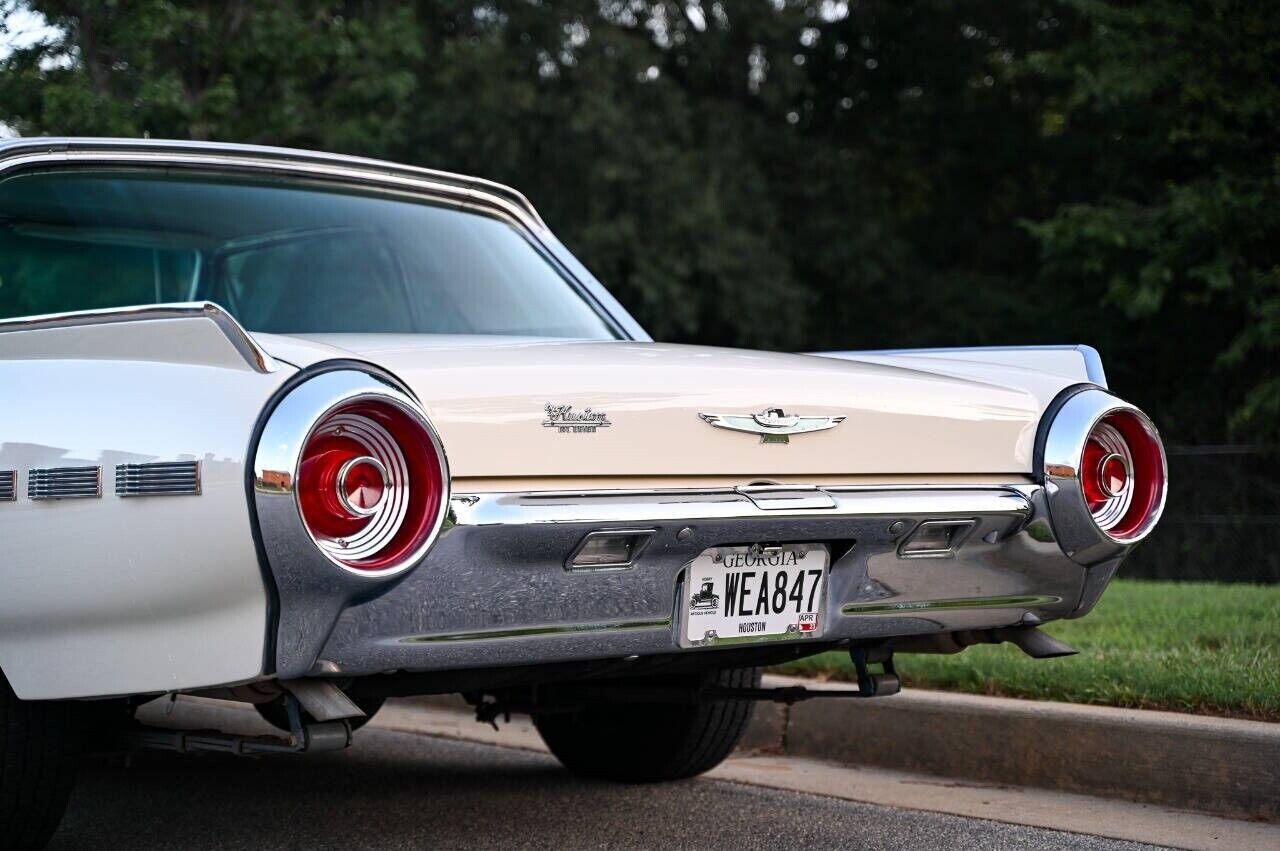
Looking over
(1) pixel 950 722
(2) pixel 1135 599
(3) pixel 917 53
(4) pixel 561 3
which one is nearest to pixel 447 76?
(4) pixel 561 3

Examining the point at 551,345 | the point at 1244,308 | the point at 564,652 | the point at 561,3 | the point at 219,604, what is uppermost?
the point at 561,3

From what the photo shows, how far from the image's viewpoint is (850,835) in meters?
3.91

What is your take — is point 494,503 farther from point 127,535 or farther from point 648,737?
point 648,737

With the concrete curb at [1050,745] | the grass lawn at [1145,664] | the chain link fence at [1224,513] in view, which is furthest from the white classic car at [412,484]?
the chain link fence at [1224,513]

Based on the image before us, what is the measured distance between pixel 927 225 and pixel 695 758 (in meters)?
23.3

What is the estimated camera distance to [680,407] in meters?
3.13

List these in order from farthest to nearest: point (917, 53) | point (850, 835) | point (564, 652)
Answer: point (917, 53) → point (850, 835) → point (564, 652)

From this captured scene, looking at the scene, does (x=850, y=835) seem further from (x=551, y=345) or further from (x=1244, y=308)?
(x=1244, y=308)

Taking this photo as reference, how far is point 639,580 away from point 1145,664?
2586 mm

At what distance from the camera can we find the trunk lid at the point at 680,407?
292 centimetres

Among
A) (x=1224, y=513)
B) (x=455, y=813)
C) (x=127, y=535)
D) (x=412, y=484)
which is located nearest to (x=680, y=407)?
(x=412, y=484)

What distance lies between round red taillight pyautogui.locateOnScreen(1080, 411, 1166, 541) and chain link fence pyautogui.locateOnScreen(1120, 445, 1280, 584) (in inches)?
399

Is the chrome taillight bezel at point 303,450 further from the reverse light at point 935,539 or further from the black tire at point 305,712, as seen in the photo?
the reverse light at point 935,539

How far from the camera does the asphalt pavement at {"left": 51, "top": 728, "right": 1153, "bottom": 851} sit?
386cm
